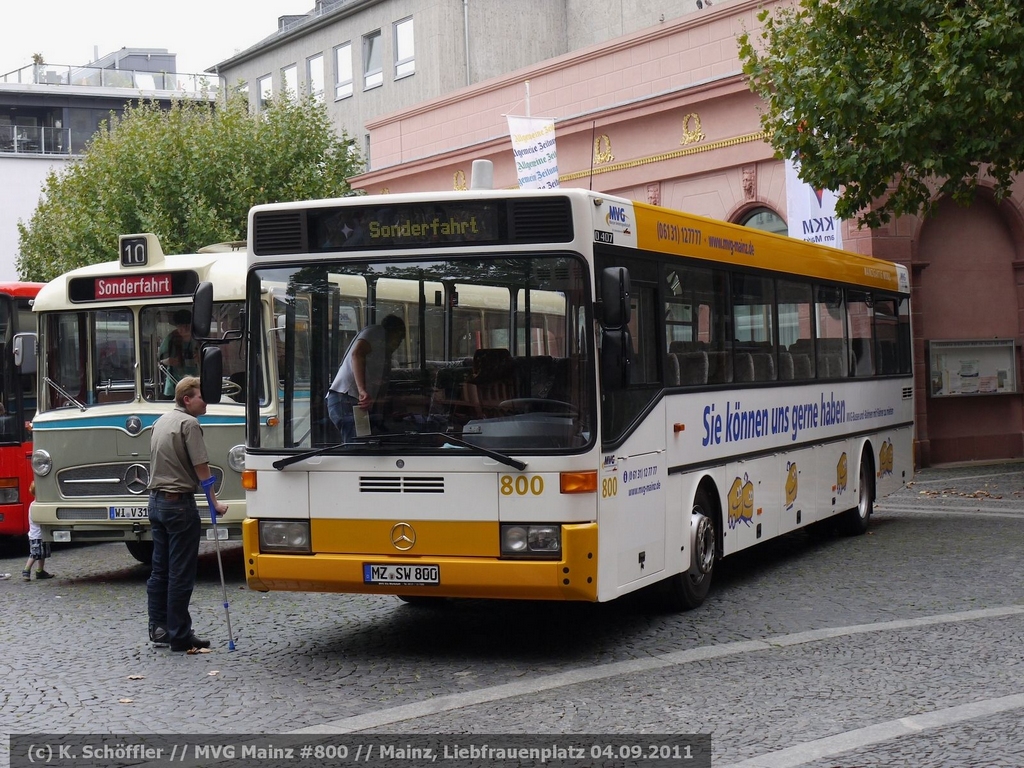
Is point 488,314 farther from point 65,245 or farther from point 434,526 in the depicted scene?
point 65,245

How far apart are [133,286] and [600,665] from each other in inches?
261

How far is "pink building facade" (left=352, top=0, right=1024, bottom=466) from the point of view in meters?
23.8

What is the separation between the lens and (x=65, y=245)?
3572 cm

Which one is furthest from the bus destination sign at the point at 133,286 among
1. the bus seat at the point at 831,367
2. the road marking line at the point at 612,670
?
the road marking line at the point at 612,670

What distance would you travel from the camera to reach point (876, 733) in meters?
6.75

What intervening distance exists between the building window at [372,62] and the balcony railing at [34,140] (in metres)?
23.2

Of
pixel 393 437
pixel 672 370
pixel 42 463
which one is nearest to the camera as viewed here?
pixel 393 437

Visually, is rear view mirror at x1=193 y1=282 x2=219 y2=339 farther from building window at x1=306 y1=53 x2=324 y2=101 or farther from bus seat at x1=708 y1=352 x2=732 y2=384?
building window at x1=306 y1=53 x2=324 y2=101

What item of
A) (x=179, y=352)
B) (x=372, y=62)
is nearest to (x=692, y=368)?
(x=179, y=352)

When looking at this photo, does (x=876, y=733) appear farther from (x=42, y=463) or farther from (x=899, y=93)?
(x=899, y=93)

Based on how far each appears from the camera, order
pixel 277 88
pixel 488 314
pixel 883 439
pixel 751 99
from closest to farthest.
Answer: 1. pixel 488 314
2. pixel 883 439
3. pixel 751 99
4. pixel 277 88

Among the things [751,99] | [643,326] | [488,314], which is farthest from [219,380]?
[751,99]

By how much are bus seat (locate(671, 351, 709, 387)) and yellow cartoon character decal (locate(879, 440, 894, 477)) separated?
594 cm

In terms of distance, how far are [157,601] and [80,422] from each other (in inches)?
158
